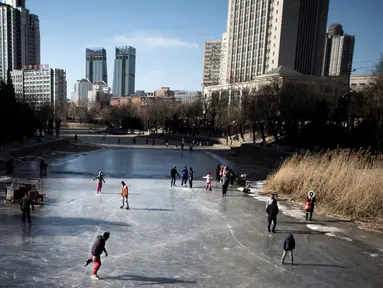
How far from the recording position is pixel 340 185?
15.1 m

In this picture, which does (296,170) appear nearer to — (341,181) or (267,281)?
(341,181)

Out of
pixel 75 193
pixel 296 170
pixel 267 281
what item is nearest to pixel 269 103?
pixel 296 170

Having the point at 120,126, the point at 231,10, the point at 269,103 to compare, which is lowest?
the point at 120,126

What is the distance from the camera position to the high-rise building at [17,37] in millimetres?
132875

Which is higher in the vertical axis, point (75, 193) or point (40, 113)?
point (40, 113)

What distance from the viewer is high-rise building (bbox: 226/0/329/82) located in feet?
325

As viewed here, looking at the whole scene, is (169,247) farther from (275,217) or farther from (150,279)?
(275,217)

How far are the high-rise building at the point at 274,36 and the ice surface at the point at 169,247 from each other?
92.1 metres

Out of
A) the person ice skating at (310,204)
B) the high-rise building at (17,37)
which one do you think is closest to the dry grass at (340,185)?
the person ice skating at (310,204)

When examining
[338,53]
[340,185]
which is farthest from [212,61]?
[340,185]

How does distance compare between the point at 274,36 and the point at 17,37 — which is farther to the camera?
the point at 17,37

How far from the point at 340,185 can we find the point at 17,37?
159 meters

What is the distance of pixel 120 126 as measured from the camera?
335ft

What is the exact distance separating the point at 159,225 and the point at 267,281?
200 inches
